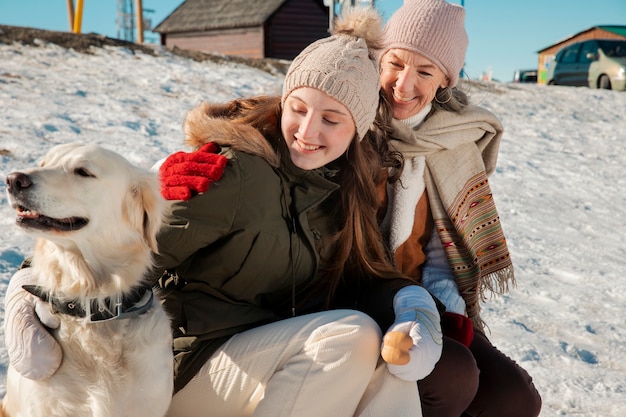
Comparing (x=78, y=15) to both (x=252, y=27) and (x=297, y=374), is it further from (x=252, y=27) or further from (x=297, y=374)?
(x=297, y=374)

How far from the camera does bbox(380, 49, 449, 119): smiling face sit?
9.59 ft

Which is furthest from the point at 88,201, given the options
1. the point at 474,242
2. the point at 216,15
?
the point at 216,15

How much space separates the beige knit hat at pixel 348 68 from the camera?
2.45 metres

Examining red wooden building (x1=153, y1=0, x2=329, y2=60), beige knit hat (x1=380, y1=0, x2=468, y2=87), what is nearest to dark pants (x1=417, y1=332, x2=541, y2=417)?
beige knit hat (x1=380, y1=0, x2=468, y2=87)

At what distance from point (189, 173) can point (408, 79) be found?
1219 millimetres

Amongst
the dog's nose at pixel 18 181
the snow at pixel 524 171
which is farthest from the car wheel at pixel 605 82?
the dog's nose at pixel 18 181

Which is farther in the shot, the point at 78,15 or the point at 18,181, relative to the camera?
the point at 78,15

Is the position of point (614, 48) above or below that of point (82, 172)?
below

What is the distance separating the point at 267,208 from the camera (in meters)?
2.27

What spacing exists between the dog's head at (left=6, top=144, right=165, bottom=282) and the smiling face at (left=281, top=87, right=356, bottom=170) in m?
0.60

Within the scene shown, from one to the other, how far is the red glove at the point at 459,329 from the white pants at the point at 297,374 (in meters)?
0.50

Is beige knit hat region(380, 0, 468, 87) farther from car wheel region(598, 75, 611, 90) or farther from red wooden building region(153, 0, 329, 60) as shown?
red wooden building region(153, 0, 329, 60)

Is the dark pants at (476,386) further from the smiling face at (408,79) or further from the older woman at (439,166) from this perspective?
the smiling face at (408,79)

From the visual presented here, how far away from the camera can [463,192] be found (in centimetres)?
308
